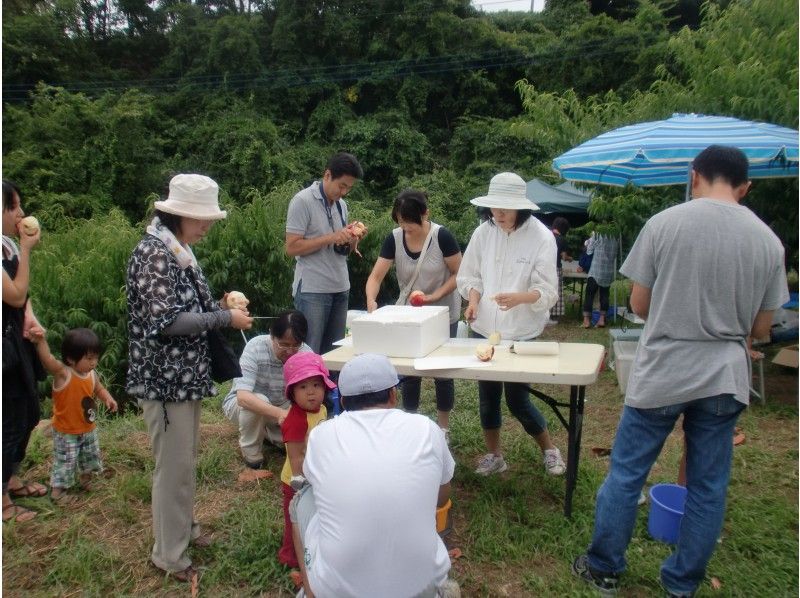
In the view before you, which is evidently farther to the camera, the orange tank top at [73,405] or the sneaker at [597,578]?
the orange tank top at [73,405]

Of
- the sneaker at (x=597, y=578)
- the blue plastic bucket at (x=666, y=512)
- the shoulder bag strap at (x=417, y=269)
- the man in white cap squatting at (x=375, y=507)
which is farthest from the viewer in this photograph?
the shoulder bag strap at (x=417, y=269)

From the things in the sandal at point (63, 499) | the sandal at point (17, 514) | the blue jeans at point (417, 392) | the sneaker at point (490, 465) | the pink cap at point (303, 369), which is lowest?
the sneaker at point (490, 465)

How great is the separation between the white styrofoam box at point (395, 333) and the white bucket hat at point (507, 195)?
0.70 m

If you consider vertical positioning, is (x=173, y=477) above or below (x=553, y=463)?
above

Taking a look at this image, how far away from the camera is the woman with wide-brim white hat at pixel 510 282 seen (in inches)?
134

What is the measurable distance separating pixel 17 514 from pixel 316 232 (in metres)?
2.35

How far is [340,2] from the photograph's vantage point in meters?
24.4

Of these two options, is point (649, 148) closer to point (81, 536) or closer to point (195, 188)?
point (195, 188)

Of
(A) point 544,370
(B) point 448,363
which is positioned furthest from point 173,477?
(A) point 544,370

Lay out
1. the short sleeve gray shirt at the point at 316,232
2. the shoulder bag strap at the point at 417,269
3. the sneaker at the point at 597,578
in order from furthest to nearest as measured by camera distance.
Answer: the short sleeve gray shirt at the point at 316,232 → the shoulder bag strap at the point at 417,269 → the sneaker at the point at 597,578

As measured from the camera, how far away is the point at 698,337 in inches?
93.7

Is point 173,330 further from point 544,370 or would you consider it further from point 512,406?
point 512,406

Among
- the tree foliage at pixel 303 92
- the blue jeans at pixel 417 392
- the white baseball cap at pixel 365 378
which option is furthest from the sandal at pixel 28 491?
the tree foliage at pixel 303 92

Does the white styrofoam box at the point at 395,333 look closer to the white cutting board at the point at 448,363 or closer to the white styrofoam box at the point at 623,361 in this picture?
the white cutting board at the point at 448,363
